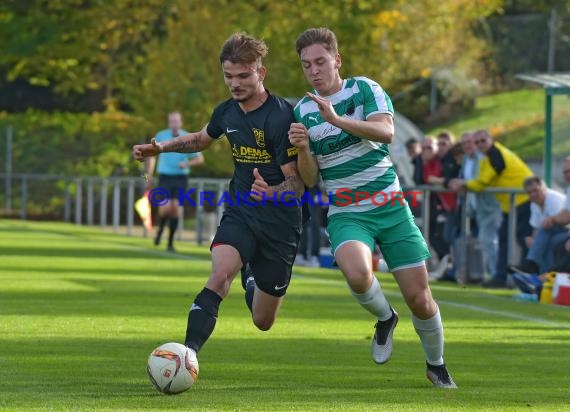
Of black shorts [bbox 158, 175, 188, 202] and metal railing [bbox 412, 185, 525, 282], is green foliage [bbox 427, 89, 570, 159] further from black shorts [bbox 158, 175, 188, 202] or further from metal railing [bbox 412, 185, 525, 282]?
metal railing [bbox 412, 185, 525, 282]

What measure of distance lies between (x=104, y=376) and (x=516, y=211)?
1136 centimetres

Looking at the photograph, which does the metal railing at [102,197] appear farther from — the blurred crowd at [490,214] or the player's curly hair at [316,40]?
the player's curly hair at [316,40]

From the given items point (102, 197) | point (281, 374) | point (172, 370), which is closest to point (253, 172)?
point (281, 374)

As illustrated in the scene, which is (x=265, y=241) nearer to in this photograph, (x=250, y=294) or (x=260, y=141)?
(x=260, y=141)

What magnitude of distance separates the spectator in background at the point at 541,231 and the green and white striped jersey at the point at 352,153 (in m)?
8.84

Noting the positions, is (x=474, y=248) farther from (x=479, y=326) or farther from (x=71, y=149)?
(x=71, y=149)

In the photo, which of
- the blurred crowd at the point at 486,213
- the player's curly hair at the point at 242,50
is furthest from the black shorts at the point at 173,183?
the player's curly hair at the point at 242,50

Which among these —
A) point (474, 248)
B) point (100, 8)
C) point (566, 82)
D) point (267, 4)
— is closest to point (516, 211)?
point (474, 248)

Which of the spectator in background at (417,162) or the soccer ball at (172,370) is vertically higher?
the spectator in background at (417,162)

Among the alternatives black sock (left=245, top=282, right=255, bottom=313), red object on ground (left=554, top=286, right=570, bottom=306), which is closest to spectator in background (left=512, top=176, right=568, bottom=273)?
red object on ground (left=554, top=286, right=570, bottom=306)

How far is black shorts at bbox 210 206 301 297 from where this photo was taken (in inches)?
405

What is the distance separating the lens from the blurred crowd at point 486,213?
752 inches

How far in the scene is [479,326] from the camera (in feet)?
47.8

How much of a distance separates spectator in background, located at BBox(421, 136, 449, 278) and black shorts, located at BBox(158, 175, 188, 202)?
4684 mm
